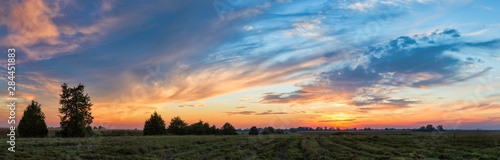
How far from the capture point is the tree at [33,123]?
75438 mm

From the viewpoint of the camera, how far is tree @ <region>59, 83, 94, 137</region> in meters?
80.4

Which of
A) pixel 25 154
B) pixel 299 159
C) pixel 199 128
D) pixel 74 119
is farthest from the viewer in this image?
pixel 199 128

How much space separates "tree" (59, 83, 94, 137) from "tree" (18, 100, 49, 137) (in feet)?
12.5

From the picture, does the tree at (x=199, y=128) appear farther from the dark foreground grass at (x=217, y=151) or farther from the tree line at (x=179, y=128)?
the dark foreground grass at (x=217, y=151)

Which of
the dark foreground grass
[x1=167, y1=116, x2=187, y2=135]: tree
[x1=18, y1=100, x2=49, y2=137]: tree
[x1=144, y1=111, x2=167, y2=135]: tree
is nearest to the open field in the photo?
the dark foreground grass

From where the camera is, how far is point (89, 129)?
274ft

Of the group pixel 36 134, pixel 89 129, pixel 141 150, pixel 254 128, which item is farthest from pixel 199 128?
pixel 141 150

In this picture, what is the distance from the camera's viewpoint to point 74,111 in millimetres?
81250

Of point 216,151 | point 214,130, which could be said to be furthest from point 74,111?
point 214,130

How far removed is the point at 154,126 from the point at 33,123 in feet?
148

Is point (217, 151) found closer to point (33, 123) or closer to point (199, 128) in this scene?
point (33, 123)

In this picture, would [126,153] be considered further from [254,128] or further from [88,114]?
[254,128]

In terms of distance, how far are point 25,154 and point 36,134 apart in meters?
52.8

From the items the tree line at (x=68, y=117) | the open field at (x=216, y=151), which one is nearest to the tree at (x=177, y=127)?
the tree line at (x=68, y=117)
